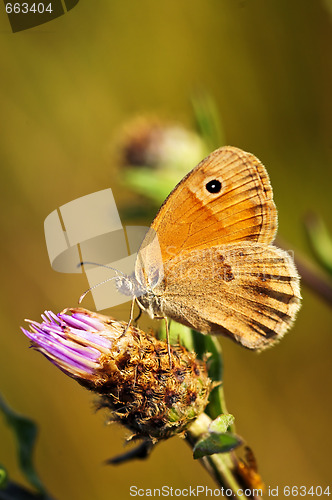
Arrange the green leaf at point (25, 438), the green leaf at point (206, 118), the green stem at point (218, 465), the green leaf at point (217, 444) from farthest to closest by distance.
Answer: the green leaf at point (206, 118) < the green leaf at point (25, 438) < the green stem at point (218, 465) < the green leaf at point (217, 444)

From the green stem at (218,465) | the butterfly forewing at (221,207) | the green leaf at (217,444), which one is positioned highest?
the butterfly forewing at (221,207)

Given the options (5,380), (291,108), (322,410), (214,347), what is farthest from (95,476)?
(291,108)

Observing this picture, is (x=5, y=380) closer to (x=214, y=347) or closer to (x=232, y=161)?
(x=214, y=347)

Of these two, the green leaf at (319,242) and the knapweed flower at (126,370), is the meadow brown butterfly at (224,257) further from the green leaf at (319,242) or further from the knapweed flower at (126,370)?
the green leaf at (319,242)

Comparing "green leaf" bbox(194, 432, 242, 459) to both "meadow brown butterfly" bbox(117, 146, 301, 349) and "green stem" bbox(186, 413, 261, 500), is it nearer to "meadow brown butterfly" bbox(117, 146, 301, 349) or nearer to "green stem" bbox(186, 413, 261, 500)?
"green stem" bbox(186, 413, 261, 500)

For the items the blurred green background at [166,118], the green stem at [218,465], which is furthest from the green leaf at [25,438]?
the blurred green background at [166,118]
